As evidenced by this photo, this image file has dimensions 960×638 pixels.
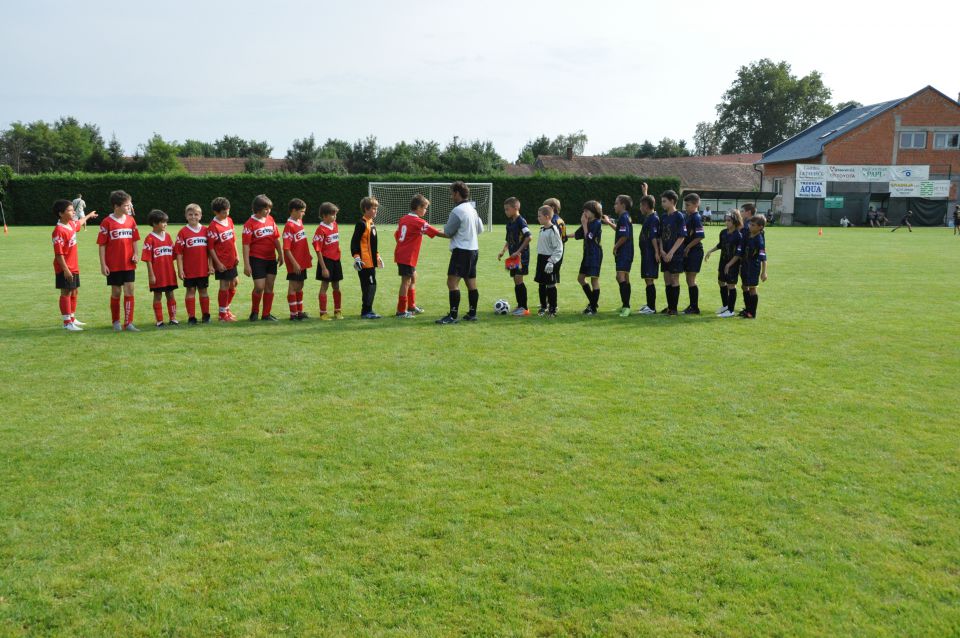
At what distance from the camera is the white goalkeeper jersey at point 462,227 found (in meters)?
10.1

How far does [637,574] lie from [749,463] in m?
1.78

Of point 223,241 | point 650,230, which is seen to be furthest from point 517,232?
point 223,241

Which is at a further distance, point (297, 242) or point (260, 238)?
point (297, 242)

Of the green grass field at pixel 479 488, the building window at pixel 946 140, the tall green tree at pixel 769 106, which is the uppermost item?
the tall green tree at pixel 769 106

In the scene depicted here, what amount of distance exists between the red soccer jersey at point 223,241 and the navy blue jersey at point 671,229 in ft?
21.2

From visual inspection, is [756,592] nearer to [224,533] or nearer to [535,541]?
[535,541]

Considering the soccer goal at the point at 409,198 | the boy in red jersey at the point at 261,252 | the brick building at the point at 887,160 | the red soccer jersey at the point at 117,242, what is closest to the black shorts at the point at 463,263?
the boy in red jersey at the point at 261,252

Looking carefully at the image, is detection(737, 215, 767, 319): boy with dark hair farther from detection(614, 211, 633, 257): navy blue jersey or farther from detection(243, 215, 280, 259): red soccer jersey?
detection(243, 215, 280, 259): red soccer jersey

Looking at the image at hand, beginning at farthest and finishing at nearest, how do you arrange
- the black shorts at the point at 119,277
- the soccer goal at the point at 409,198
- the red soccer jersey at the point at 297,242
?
the soccer goal at the point at 409,198 < the red soccer jersey at the point at 297,242 < the black shorts at the point at 119,277

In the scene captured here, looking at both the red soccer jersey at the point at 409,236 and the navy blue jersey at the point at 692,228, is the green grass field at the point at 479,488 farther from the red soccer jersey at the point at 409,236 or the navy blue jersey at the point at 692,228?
the navy blue jersey at the point at 692,228

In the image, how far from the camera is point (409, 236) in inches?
416

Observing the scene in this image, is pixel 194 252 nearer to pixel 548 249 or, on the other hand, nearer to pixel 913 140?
pixel 548 249

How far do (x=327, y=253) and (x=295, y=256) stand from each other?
505 mm

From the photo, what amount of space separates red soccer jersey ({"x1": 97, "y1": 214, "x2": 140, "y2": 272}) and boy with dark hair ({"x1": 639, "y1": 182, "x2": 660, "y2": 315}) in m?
7.32
